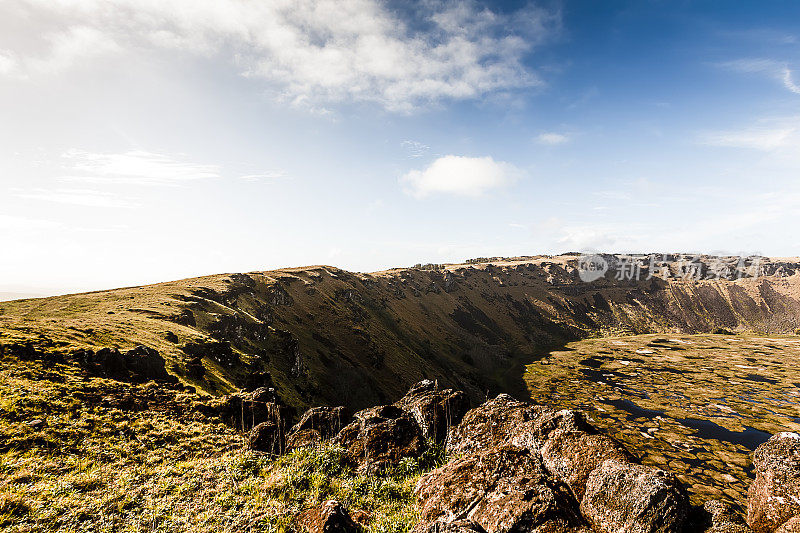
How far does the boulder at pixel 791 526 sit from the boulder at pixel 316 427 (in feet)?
72.5

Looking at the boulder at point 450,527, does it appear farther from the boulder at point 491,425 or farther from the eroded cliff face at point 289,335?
the eroded cliff face at point 289,335

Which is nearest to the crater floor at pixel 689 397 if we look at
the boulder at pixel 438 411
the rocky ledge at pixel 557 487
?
the boulder at pixel 438 411

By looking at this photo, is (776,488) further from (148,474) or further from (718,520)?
(148,474)

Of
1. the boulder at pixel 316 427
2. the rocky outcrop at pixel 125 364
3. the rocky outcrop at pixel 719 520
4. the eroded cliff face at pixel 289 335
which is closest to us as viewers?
the rocky outcrop at pixel 719 520

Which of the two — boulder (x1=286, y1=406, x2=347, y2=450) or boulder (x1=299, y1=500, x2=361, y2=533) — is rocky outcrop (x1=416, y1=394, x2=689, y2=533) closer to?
boulder (x1=299, y1=500, x2=361, y2=533)

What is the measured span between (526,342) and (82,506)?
19276 centimetres

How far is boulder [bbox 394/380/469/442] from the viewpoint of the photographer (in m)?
22.9

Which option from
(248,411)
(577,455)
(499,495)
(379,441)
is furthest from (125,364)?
(577,455)

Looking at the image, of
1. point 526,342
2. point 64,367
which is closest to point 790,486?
point 64,367

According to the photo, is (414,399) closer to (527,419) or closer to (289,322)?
(527,419)

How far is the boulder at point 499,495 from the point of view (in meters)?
11.3

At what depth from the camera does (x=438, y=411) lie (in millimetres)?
23562

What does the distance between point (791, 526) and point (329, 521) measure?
15791 millimetres

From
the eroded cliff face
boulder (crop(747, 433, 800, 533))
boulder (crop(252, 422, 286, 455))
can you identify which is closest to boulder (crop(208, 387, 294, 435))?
boulder (crop(252, 422, 286, 455))
